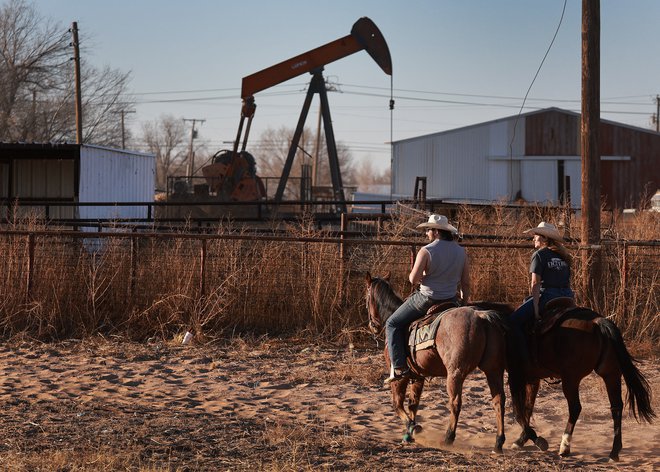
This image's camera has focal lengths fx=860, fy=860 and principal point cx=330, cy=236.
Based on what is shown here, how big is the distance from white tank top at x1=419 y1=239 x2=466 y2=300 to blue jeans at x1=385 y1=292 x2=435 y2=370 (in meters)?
0.16

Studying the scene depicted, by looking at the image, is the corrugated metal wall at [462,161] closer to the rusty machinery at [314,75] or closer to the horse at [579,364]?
the rusty machinery at [314,75]

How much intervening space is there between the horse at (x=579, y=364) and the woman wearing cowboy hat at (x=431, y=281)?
879 millimetres

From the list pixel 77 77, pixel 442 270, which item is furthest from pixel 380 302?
pixel 77 77

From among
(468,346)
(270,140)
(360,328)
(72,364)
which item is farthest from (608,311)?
(270,140)

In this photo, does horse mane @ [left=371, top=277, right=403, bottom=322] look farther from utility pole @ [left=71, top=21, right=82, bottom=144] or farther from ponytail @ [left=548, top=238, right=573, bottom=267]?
utility pole @ [left=71, top=21, right=82, bottom=144]

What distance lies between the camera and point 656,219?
20781 mm

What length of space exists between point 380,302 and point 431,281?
0.87 m

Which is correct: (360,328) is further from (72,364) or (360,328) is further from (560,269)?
(560,269)

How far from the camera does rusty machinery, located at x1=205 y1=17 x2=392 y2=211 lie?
104 feet

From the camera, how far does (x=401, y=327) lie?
7.99 meters

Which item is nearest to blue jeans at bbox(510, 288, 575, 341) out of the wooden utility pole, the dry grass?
the wooden utility pole

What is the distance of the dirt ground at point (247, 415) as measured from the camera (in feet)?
22.3

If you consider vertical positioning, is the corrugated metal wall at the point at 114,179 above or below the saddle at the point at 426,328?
above

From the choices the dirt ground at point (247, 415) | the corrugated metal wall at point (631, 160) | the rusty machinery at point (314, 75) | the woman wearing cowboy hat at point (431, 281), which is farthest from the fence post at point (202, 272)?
the corrugated metal wall at point (631, 160)
